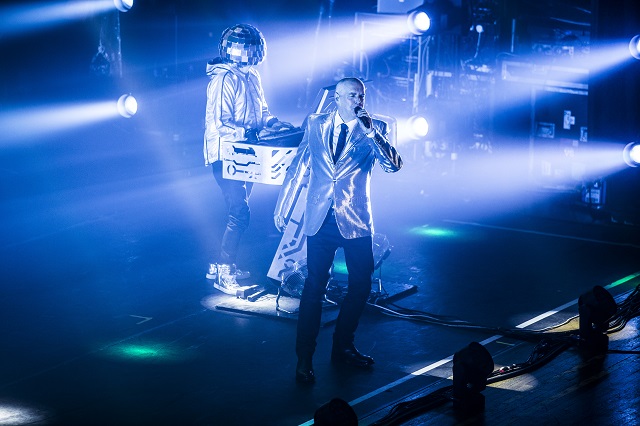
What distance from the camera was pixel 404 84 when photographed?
1512 centimetres

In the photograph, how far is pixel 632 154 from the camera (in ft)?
38.9

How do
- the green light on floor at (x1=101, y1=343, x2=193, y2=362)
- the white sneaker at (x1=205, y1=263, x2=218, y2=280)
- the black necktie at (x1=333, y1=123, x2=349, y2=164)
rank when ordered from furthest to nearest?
the white sneaker at (x1=205, y1=263, x2=218, y2=280), the green light on floor at (x1=101, y1=343, x2=193, y2=362), the black necktie at (x1=333, y1=123, x2=349, y2=164)

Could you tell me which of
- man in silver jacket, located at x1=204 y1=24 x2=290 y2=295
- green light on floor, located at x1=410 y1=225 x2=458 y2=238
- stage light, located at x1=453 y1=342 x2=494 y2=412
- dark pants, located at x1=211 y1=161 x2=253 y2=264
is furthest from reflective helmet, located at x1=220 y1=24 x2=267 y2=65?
stage light, located at x1=453 y1=342 x2=494 y2=412

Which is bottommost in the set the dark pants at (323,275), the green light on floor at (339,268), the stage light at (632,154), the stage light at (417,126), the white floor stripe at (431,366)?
the white floor stripe at (431,366)

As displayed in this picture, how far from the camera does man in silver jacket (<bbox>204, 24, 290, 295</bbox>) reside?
29.5 ft

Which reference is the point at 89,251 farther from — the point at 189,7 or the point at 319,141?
the point at 189,7

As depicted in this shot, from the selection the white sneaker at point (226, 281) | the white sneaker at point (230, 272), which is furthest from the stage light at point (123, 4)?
the white sneaker at point (226, 281)

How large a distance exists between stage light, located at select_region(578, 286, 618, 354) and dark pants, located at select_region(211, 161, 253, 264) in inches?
122

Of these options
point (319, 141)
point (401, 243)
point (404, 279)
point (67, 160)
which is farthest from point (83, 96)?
point (319, 141)

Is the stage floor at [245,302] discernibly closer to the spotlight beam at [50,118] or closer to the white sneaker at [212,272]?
the white sneaker at [212,272]

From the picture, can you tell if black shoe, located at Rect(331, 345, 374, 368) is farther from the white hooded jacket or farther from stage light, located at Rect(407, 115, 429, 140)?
stage light, located at Rect(407, 115, 429, 140)

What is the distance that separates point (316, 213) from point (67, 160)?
8.50 m

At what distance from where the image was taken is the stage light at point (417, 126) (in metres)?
14.1

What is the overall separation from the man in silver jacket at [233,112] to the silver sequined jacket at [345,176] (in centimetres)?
184
